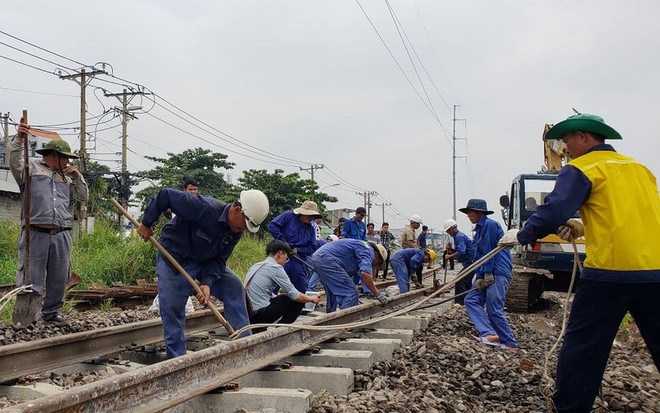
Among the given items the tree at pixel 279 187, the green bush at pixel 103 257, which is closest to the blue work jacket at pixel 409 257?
the green bush at pixel 103 257

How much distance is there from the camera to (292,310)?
6.34 meters

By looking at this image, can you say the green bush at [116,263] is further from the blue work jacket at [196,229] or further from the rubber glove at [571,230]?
the rubber glove at [571,230]

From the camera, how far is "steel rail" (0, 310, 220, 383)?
427cm

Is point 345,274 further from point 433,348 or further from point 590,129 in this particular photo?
point 590,129

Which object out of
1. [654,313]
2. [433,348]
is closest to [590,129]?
[654,313]

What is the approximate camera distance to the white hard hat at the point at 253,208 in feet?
15.2

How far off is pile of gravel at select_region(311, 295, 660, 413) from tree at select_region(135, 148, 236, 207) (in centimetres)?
2845

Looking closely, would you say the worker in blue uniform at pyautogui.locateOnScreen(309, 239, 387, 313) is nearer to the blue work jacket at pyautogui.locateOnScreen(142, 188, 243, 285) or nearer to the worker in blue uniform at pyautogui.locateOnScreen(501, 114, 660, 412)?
the blue work jacket at pyautogui.locateOnScreen(142, 188, 243, 285)

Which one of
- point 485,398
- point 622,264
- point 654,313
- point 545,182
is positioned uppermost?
point 545,182

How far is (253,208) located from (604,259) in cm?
253

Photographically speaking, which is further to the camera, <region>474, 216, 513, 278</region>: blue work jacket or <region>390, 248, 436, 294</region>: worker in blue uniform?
<region>390, 248, 436, 294</region>: worker in blue uniform

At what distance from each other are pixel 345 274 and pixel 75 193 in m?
3.23

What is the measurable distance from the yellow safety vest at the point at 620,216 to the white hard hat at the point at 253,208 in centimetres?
234

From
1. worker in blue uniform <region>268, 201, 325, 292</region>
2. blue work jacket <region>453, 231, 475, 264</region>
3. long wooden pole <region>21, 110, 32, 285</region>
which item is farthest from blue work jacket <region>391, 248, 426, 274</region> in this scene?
long wooden pole <region>21, 110, 32, 285</region>
